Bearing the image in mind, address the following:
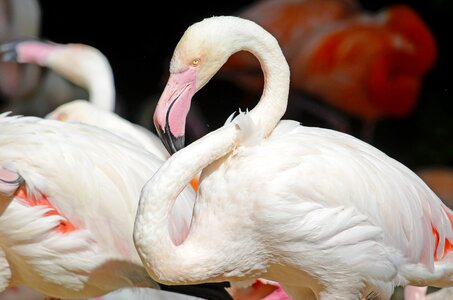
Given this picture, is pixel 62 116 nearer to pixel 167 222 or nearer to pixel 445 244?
pixel 167 222

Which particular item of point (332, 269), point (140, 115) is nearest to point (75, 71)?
point (140, 115)

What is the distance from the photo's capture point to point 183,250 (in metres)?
3.28

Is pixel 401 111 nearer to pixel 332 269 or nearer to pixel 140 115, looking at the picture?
pixel 140 115

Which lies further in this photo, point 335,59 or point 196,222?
point 335,59

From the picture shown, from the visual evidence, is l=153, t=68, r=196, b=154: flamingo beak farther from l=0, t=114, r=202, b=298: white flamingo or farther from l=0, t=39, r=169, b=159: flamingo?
l=0, t=39, r=169, b=159: flamingo

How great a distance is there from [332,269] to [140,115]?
308 centimetres

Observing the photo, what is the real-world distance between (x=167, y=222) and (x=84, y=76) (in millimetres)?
1871

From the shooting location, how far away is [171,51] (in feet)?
20.5

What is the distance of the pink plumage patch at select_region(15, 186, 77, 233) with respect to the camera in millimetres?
3639

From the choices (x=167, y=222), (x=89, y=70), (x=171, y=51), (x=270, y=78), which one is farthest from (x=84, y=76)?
(x=167, y=222)

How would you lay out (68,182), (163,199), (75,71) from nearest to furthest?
(163,199)
(68,182)
(75,71)

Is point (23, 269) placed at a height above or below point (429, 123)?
above

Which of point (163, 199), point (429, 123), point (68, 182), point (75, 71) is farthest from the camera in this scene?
point (429, 123)

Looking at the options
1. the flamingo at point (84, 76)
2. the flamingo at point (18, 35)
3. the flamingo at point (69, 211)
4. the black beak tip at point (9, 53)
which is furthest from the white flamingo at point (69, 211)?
the flamingo at point (18, 35)
